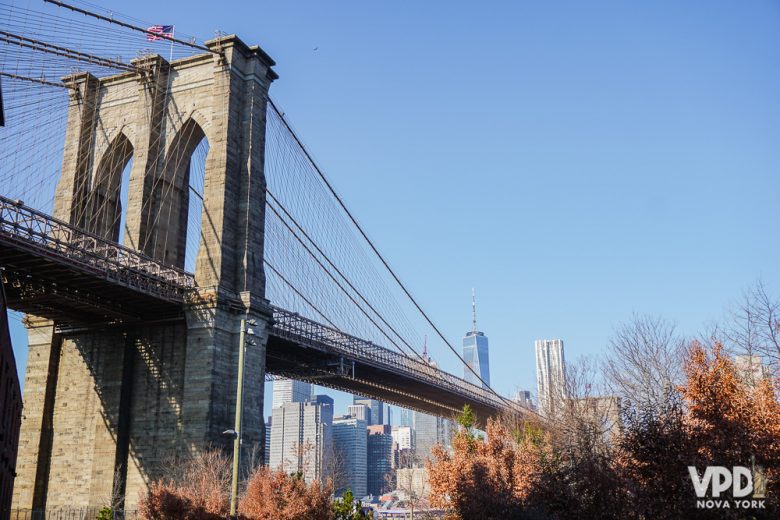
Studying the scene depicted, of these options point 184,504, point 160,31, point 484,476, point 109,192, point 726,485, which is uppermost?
point 160,31

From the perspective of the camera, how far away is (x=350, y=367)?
200 feet

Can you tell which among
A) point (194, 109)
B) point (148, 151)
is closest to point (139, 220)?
point (148, 151)

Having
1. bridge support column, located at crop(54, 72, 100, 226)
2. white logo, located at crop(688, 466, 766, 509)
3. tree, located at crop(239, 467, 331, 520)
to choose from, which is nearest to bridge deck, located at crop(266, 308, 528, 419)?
bridge support column, located at crop(54, 72, 100, 226)

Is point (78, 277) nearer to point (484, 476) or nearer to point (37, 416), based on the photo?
point (37, 416)

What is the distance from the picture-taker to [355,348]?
202 ft

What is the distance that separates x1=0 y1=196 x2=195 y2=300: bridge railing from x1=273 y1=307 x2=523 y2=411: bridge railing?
303 inches

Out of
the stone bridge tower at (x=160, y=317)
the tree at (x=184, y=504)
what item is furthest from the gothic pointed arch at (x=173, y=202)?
the tree at (x=184, y=504)

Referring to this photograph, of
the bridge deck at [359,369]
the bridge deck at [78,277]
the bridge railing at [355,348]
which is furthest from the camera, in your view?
the bridge deck at [359,369]

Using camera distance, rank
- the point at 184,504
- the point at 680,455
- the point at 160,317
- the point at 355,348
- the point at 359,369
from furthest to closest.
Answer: the point at 359,369, the point at 355,348, the point at 160,317, the point at 184,504, the point at 680,455

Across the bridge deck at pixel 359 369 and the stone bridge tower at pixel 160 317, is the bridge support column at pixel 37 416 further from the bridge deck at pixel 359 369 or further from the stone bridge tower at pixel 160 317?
the bridge deck at pixel 359 369

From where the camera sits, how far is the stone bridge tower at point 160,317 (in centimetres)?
4169

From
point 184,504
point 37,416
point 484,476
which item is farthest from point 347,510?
point 37,416

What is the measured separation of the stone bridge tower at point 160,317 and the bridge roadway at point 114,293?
1.56 m

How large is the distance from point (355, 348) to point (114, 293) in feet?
81.0
